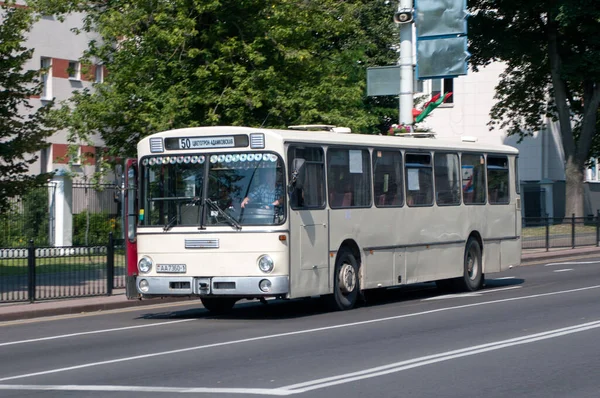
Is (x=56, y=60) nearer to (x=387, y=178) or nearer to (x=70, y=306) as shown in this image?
(x=70, y=306)

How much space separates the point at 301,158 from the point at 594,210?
4751cm

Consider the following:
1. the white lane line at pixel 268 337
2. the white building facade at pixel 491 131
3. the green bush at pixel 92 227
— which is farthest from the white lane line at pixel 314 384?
the white building facade at pixel 491 131

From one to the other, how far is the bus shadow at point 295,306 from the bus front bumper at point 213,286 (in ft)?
3.14

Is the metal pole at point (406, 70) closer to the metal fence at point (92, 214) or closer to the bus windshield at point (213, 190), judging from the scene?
the bus windshield at point (213, 190)

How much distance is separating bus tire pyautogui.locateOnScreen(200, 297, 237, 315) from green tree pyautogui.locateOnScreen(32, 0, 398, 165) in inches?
516

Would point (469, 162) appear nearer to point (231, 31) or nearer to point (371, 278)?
Answer: point (371, 278)

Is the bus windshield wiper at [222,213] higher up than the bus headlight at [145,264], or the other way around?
the bus windshield wiper at [222,213]

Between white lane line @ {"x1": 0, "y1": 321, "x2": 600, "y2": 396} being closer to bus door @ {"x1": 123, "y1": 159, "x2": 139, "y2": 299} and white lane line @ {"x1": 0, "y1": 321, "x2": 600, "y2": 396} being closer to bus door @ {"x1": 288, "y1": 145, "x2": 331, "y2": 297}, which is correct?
bus door @ {"x1": 288, "y1": 145, "x2": 331, "y2": 297}

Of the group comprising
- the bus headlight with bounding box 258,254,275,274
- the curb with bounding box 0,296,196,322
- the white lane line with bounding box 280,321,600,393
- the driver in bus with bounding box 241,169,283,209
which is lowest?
the curb with bounding box 0,296,196,322

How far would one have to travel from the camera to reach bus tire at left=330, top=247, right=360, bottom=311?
1688 cm

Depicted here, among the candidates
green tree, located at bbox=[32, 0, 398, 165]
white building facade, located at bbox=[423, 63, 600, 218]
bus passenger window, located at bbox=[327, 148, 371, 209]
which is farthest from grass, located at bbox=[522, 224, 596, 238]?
white building facade, located at bbox=[423, 63, 600, 218]

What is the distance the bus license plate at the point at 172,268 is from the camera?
1593 centimetres

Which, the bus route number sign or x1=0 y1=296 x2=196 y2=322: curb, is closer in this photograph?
the bus route number sign

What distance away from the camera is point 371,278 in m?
17.7
